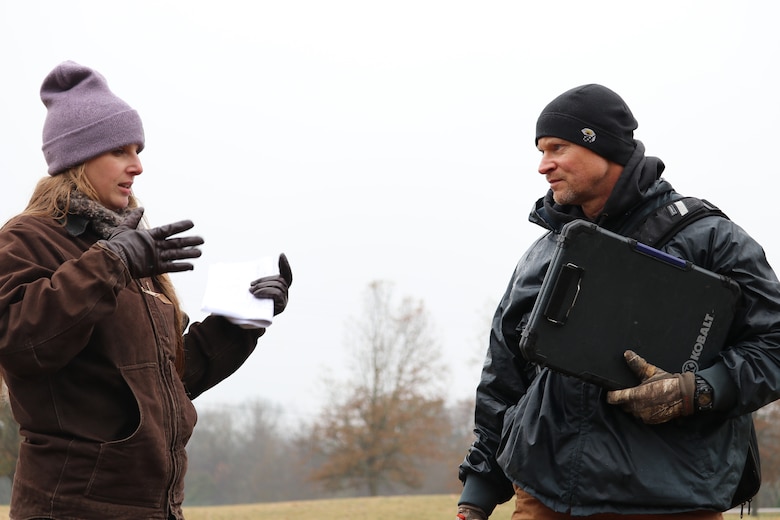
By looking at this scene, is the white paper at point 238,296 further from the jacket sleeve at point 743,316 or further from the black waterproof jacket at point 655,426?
the jacket sleeve at point 743,316

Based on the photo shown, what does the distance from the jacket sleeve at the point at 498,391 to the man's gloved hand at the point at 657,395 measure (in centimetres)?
66

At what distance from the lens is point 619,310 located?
3281 millimetres

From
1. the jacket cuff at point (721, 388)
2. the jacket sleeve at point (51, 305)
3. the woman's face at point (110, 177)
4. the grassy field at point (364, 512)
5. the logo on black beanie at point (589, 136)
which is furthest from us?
the grassy field at point (364, 512)

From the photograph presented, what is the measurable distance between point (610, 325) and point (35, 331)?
190 cm

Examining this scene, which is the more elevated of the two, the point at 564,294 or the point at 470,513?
the point at 564,294

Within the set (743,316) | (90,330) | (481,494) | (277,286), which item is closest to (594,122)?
(743,316)

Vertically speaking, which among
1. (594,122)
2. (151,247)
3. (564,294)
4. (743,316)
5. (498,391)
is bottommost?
(498,391)

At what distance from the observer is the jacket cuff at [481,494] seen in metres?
3.85

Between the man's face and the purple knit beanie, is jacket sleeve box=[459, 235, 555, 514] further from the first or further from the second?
the purple knit beanie

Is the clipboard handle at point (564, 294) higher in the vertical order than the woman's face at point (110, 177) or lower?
lower

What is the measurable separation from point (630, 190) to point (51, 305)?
2.06m

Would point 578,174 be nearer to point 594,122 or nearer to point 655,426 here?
point 594,122

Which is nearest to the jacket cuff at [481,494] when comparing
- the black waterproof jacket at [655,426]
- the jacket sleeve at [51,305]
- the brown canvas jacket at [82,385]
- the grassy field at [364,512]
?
the black waterproof jacket at [655,426]

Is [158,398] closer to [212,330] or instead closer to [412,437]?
[212,330]
